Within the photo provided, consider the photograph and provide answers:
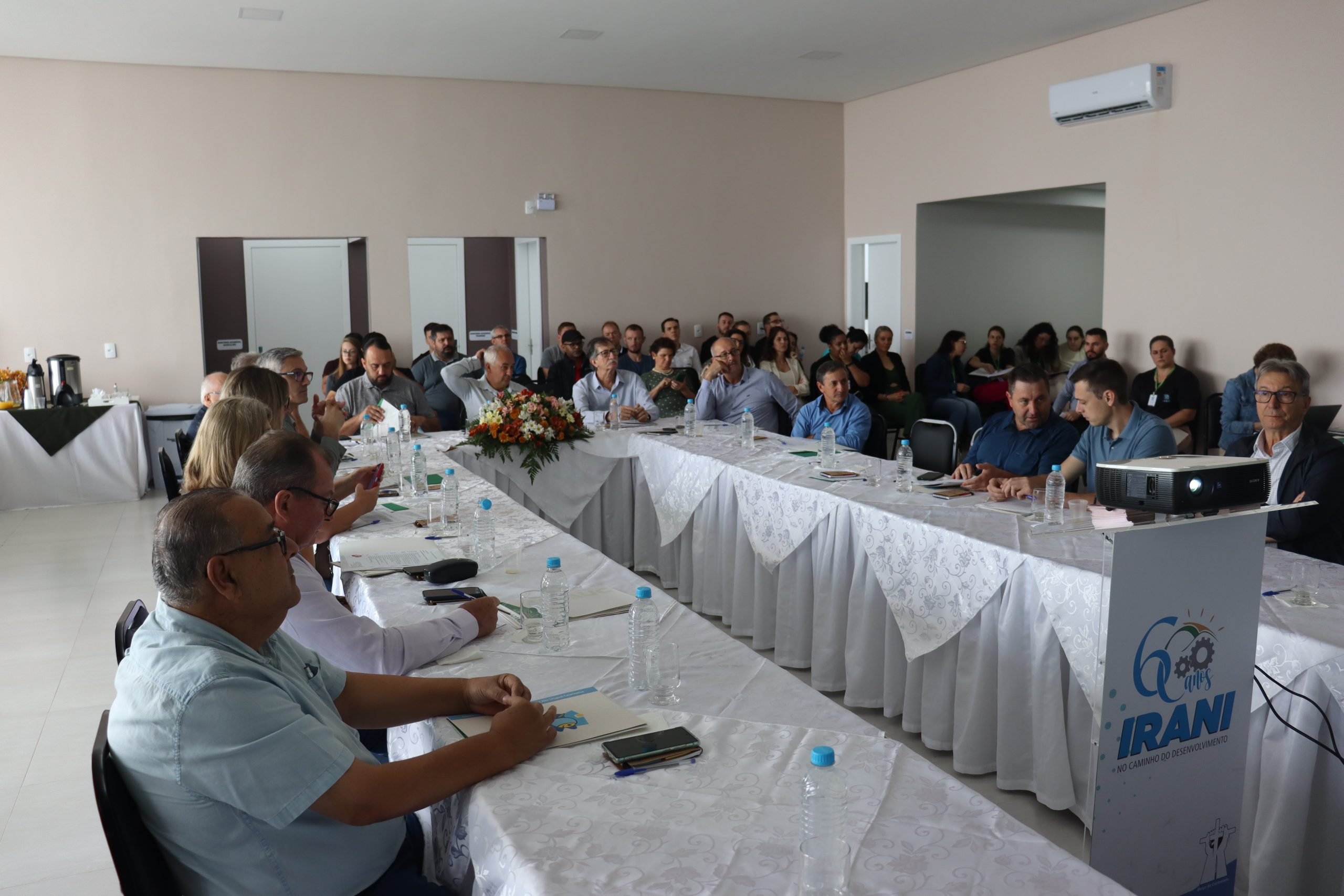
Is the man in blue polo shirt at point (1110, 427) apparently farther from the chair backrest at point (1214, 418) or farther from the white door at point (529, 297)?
the white door at point (529, 297)

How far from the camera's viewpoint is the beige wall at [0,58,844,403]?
28.0ft

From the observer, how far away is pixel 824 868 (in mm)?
1348

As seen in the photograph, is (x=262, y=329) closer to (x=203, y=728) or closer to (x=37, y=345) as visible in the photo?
(x=37, y=345)

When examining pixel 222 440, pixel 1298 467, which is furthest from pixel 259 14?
pixel 1298 467

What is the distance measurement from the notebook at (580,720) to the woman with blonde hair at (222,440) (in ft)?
4.17

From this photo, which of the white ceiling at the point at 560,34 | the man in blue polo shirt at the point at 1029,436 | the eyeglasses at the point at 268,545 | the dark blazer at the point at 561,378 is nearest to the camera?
the eyeglasses at the point at 268,545

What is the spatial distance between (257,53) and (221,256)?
3.02 meters

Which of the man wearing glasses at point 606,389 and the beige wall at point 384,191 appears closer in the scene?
the man wearing glasses at point 606,389

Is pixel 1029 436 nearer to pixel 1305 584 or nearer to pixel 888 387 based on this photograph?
pixel 1305 584

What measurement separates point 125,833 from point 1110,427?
3612 millimetres

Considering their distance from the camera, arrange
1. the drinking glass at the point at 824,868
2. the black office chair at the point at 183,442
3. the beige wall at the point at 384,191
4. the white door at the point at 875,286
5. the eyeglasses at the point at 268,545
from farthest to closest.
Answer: the white door at the point at 875,286 < the beige wall at the point at 384,191 < the black office chair at the point at 183,442 < the eyeglasses at the point at 268,545 < the drinking glass at the point at 824,868

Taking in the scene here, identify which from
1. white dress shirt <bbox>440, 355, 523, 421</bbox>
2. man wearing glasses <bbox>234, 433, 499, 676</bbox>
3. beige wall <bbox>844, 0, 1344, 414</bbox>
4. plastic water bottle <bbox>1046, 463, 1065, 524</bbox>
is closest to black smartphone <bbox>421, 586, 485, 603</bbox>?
man wearing glasses <bbox>234, 433, 499, 676</bbox>

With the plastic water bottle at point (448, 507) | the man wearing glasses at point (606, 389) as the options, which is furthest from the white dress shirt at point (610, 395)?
the plastic water bottle at point (448, 507)

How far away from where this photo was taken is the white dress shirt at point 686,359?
10023 millimetres
